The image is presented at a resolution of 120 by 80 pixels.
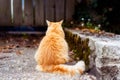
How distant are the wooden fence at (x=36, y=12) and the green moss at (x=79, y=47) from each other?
1506 millimetres

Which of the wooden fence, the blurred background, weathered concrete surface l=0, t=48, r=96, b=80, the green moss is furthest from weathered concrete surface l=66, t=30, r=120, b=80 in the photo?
the wooden fence

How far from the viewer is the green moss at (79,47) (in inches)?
211

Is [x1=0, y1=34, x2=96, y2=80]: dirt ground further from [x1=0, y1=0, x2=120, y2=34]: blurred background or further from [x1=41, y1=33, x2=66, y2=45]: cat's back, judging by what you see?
[x1=41, y1=33, x2=66, y2=45]: cat's back

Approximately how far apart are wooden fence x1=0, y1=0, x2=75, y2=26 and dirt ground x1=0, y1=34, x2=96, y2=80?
13.5 inches

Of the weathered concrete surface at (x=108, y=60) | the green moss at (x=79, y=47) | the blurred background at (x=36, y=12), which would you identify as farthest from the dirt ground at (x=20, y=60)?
the weathered concrete surface at (x=108, y=60)

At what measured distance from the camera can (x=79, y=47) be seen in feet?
19.7

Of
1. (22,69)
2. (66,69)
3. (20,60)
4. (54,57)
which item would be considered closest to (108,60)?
(66,69)

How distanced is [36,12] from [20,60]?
273 cm

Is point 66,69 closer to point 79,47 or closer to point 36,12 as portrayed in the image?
point 79,47

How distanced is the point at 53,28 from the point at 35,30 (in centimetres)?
321

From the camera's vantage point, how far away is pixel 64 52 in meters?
5.50

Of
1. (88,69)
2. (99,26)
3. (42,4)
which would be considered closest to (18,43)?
(42,4)

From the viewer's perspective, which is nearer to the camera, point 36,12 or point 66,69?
point 66,69

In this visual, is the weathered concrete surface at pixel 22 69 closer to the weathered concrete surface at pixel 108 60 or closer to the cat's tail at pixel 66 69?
the cat's tail at pixel 66 69
